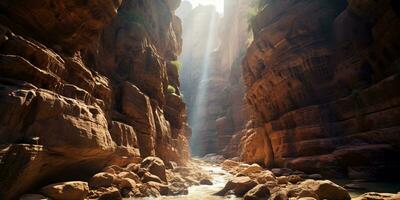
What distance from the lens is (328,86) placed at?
20828mm

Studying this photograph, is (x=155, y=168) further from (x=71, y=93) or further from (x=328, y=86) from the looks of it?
(x=328, y=86)

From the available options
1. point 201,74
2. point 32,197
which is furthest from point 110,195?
point 201,74

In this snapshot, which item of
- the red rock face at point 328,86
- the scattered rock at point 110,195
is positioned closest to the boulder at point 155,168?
the scattered rock at point 110,195

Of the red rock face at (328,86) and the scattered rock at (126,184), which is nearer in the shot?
the scattered rock at (126,184)

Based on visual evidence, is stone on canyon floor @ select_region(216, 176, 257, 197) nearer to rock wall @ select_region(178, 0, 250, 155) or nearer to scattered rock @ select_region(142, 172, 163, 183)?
scattered rock @ select_region(142, 172, 163, 183)

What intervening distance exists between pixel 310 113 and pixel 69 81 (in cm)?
1848

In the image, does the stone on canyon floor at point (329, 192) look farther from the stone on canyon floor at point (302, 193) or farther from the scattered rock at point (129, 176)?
the scattered rock at point (129, 176)

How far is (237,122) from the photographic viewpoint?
58531 mm

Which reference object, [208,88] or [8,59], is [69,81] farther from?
[208,88]

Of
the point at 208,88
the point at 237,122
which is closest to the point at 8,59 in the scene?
the point at 237,122

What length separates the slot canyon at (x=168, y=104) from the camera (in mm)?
8594

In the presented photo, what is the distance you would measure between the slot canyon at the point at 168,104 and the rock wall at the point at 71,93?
0.05 metres

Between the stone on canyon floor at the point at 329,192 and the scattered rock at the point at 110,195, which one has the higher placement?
the scattered rock at the point at 110,195

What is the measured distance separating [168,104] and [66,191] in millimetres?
19653
